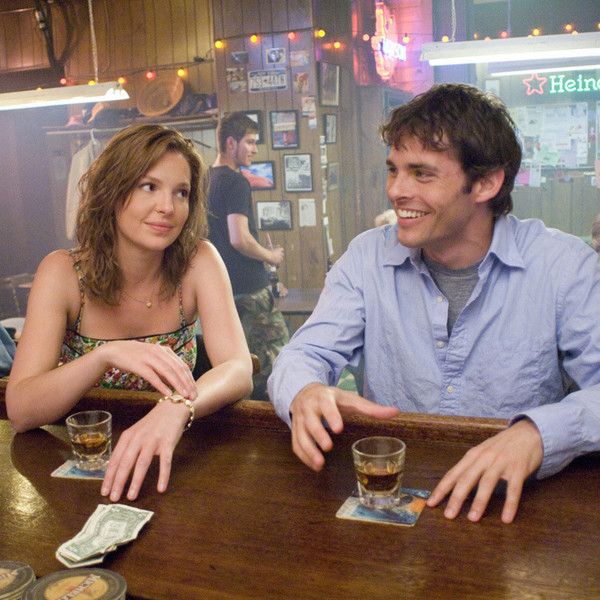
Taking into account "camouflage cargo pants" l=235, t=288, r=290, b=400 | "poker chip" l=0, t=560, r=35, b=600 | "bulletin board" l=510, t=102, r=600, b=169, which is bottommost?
"camouflage cargo pants" l=235, t=288, r=290, b=400

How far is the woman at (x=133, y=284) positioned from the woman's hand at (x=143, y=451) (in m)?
0.23

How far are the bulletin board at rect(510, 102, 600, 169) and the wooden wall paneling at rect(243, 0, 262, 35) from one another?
206cm

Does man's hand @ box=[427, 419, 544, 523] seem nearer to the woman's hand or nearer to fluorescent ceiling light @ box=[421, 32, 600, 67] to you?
the woman's hand

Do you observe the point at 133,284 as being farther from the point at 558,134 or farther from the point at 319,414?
the point at 558,134

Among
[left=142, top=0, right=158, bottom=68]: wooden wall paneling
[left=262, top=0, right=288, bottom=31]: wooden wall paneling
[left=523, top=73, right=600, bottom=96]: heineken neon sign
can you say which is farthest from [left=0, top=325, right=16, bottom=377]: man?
[left=523, top=73, right=600, bottom=96]: heineken neon sign

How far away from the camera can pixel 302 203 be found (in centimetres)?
591

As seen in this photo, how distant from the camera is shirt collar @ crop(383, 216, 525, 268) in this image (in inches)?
72.2

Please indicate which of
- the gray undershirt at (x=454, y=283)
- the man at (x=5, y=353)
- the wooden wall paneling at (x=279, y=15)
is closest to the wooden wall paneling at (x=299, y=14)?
the wooden wall paneling at (x=279, y=15)

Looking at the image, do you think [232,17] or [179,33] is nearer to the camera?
[232,17]

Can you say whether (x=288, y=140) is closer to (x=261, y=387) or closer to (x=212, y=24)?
(x=212, y=24)

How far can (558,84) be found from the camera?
6.10 meters

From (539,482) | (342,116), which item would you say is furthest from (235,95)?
(539,482)

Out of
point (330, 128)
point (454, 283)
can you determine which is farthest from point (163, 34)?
point (454, 283)

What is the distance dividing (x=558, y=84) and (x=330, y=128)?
185 cm
